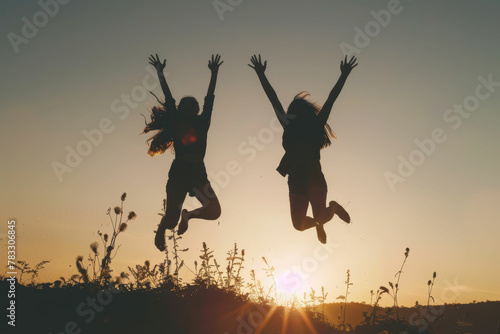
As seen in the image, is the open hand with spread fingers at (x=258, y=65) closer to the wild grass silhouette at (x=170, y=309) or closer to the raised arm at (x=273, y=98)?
the raised arm at (x=273, y=98)

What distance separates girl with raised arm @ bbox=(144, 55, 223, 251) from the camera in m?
7.04

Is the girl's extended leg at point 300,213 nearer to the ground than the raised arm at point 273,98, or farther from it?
nearer to the ground

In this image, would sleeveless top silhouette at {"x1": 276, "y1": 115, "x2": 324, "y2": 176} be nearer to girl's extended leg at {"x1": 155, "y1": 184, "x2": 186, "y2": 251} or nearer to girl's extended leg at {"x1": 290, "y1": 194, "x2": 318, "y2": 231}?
girl's extended leg at {"x1": 290, "y1": 194, "x2": 318, "y2": 231}

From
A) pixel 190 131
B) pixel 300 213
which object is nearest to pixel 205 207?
pixel 190 131

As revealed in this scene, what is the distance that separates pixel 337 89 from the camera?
23.1ft

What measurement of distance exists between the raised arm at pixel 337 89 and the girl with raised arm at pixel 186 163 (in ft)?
6.41

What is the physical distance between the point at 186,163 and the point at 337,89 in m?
2.85

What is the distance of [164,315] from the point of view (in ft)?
16.1


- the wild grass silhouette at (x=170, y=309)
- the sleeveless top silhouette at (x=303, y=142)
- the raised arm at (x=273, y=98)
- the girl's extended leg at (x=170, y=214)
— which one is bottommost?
the wild grass silhouette at (x=170, y=309)

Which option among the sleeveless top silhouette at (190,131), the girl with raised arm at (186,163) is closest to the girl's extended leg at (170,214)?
the girl with raised arm at (186,163)

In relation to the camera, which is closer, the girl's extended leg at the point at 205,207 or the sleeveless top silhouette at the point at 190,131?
the girl's extended leg at the point at 205,207

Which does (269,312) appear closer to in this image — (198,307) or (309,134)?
(198,307)

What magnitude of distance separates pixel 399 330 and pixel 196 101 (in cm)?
509

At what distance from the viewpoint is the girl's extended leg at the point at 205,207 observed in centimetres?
699
